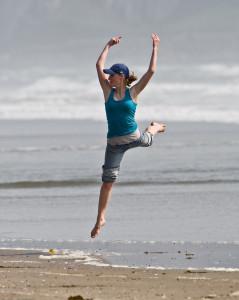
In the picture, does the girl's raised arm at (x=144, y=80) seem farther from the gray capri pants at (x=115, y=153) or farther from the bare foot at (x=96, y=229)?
the bare foot at (x=96, y=229)

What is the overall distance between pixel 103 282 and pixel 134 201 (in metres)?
5.20

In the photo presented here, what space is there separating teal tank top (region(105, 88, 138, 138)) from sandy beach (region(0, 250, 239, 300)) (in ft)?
3.60

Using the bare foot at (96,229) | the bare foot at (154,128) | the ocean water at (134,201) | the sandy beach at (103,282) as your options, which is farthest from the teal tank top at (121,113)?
the sandy beach at (103,282)

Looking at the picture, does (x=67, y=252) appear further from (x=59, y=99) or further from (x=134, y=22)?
(x=134, y=22)

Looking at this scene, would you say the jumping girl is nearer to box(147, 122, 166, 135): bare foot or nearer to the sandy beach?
box(147, 122, 166, 135): bare foot

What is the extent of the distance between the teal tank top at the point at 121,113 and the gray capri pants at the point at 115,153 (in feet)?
0.35

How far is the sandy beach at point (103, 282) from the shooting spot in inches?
268

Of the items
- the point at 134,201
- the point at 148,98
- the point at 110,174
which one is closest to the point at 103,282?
the point at 110,174

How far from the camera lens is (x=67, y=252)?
9055mm

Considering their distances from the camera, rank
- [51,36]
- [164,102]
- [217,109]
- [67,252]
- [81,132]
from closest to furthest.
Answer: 1. [67,252]
2. [81,132]
3. [217,109]
4. [164,102]
5. [51,36]

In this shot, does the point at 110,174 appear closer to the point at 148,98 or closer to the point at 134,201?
the point at 134,201

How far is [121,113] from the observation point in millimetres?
8883

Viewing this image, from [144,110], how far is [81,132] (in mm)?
8323

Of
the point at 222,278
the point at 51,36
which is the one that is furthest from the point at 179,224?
the point at 51,36
